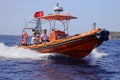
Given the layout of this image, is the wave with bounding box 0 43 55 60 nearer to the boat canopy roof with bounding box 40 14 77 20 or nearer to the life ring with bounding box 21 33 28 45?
the life ring with bounding box 21 33 28 45

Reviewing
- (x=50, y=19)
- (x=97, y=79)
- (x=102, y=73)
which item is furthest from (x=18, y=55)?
(x=97, y=79)

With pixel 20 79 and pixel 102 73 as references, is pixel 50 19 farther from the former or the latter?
pixel 20 79

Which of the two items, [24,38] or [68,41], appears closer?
[68,41]

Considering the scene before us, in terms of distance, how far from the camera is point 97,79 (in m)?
12.6

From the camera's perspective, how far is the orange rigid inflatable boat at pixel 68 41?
17.3m

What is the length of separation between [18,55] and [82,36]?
5.31 meters

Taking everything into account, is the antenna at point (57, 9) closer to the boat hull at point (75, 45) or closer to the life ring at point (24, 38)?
the boat hull at point (75, 45)

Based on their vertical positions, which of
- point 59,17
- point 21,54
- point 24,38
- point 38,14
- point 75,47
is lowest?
point 21,54

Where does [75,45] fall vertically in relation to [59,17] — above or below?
below

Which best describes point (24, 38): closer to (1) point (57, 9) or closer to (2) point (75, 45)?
(1) point (57, 9)

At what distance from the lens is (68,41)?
58.2 feet

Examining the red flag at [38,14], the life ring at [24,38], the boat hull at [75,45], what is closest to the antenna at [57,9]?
the red flag at [38,14]

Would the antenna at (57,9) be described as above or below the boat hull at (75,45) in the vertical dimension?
above

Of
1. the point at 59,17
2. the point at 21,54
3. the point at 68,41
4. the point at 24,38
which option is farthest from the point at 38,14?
the point at 68,41
